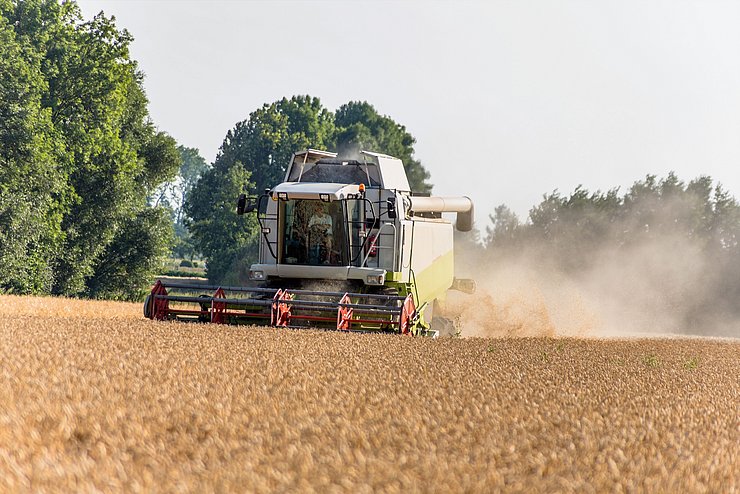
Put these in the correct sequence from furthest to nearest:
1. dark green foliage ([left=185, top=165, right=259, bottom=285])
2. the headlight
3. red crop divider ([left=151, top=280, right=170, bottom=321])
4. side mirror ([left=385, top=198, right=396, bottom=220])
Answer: dark green foliage ([left=185, top=165, right=259, bottom=285])
side mirror ([left=385, top=198, right=396, bottom=220])
the headlight
red crop divider ([left=151, top=280, right=170, bottom=321])

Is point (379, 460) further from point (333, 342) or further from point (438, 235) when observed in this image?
point (438, 235)

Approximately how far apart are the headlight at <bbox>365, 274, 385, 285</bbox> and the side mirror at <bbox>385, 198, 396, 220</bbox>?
99 centimetres

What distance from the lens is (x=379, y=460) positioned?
13.8 ft

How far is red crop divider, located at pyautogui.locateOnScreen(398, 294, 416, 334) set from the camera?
13961 millimetres

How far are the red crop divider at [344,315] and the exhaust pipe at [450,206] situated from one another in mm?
2699

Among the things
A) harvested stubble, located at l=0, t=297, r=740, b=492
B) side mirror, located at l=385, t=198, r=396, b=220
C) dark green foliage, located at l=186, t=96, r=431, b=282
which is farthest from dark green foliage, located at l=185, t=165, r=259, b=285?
harvested stubble, located at l=0, t=297, r=740, b=492

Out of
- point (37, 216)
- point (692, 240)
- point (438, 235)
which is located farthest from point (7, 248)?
point (692, 240)

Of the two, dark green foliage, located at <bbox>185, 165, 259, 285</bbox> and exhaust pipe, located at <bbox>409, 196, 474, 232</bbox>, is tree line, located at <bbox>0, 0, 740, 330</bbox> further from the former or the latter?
dark green foliage, located at <bbox>185, 165, 259, 285</bbox>

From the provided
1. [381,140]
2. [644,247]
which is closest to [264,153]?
[381,140]

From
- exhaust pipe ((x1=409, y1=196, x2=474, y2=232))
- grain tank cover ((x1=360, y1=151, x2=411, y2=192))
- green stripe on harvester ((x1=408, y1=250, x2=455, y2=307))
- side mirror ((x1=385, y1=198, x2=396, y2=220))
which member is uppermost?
grain tank cover ((x1=360, y1=151, x2=411, y2=192))

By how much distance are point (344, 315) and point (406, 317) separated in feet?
2.95

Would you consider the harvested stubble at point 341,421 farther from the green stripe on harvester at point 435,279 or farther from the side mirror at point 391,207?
the green stripe on harvester at point 435,279

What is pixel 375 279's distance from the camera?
14891 millimetres

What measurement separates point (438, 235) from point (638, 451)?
12900 mm
